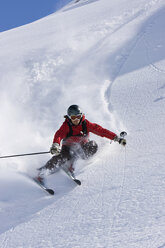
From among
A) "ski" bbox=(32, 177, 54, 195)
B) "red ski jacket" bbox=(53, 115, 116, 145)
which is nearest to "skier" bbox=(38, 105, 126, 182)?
"red ski jacket" bbox=(53, 115, 116, 145)

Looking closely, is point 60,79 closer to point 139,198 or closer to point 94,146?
point 94,146

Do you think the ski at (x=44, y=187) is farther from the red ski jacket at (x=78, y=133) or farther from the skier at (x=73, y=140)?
the red ski jacket at (x=78, y=133)

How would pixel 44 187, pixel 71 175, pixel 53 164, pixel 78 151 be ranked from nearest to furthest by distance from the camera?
1. pixel 44 187
2. pixel 71 175
3. pixel 53 164
4. pixel 78 151

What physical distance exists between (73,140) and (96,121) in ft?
5.00

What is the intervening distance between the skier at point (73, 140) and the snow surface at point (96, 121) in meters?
0.17

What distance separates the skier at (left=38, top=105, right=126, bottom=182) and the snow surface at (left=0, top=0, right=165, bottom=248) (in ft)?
0.57

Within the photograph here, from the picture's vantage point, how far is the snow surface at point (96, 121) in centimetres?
349

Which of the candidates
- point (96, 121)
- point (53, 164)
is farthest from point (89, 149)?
point (96, 121)

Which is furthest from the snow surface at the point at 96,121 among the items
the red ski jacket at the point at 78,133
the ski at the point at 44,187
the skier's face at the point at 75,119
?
the skier's face at the point at 75,119

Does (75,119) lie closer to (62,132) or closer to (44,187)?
(62,132)

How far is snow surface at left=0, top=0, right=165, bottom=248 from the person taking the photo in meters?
3.49

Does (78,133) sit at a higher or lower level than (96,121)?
lower

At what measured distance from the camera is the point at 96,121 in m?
6.55

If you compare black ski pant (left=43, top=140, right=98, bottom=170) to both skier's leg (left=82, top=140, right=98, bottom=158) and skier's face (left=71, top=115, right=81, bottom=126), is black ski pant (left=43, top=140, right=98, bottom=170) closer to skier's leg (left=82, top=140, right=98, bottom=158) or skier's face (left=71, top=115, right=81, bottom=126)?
skier's leg (left=82, top=140, right=98, bottom=158)
